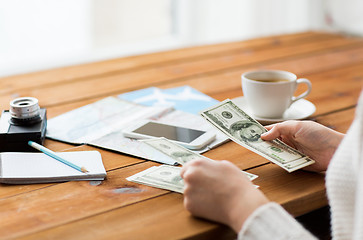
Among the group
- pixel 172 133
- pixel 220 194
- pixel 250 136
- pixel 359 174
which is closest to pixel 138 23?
pixel 172 133

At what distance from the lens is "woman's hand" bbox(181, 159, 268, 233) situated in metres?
0.80

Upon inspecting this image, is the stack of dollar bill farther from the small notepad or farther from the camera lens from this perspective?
the camera lens

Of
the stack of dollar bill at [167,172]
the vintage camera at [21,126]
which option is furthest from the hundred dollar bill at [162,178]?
the vintage camera at [21,126]

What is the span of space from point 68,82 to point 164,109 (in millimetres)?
410

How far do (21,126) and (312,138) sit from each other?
583 millimetres

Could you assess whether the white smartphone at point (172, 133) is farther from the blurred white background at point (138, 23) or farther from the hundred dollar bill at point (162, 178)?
the blurred white background at point (138, 23)

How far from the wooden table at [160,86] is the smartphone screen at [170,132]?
2.5 inches

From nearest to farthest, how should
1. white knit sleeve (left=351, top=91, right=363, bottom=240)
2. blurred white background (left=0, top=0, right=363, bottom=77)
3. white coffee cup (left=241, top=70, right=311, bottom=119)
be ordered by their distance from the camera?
1. white knit sleeve (left=351, top=91, right=363, bottom=240)
2. white coffee cup (left=241, top=70, right=311, bottom=119)
3. blurred white background (left=0, top=0, right=363, bottom=77)

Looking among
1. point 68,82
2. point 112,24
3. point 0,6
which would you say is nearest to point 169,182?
point 68,82

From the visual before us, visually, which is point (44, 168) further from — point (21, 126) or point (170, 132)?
point (170, 132)

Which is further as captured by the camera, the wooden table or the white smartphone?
the white smartphone

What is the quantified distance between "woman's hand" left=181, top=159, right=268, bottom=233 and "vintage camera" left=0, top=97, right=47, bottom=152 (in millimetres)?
371

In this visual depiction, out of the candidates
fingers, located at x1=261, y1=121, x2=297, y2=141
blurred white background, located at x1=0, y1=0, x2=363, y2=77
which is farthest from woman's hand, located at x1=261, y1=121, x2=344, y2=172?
blurred white background, located at x1=0, y1=0, x2=363, y2=77

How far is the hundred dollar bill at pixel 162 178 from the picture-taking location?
0.93m
